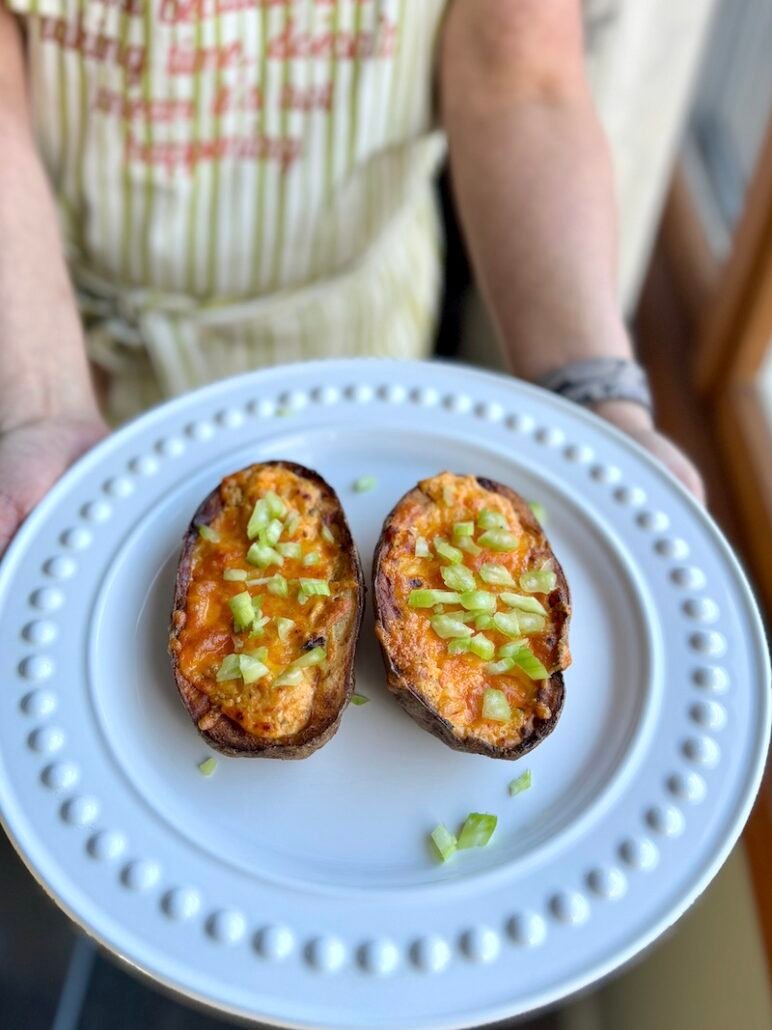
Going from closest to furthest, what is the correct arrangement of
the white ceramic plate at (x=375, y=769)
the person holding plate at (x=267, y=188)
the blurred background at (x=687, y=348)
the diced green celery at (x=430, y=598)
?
the white ceramic plate at (x=375, y=769), the diced green celery at (x=430, y=598), the blurred background at (x=687, y=348), the person holding plate at (x=267, y=188)

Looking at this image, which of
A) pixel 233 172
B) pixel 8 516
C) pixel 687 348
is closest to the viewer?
pixel 8 516

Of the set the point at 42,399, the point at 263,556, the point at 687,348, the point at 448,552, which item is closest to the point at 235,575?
the point at 263,556

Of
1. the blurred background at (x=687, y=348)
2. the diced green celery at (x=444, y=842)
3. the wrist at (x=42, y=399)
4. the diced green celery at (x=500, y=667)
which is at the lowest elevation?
the blurred background at (x=687, y=348)

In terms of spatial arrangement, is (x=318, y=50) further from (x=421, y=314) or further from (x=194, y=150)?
(x=421, y=314)

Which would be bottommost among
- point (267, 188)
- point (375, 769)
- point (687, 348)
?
point (687, 348)

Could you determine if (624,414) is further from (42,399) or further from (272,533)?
(42,399)

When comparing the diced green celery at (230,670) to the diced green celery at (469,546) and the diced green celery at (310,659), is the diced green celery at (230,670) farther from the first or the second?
the diced green celery at (469,546)

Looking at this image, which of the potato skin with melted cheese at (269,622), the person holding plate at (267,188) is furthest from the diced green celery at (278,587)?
the person holding plate at (267,188)
